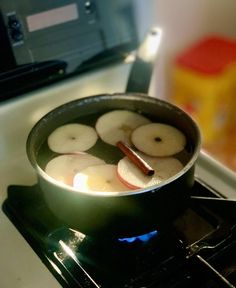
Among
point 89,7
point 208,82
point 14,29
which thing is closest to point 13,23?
point 14,29

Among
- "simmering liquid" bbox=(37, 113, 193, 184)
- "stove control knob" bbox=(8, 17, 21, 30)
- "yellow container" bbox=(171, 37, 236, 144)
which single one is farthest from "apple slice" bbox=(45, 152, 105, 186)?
"yellow container" bbox=(171, 37, 236, 144)

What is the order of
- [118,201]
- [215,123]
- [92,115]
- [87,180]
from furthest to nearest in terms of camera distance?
[215,123]
[92,115]
[87,180]
[118,201]

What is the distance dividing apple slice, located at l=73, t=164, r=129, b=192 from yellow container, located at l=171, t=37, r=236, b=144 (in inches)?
46.8

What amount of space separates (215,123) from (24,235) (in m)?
1.37

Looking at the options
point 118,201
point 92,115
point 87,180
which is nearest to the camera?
point 118,201

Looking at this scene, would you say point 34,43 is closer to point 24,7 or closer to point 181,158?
point 24,7

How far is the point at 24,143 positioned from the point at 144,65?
27 cm

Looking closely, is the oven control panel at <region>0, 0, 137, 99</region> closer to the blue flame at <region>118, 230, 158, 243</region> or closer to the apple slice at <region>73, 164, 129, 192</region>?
the apple slice at <region>73, 164, 129, 192</region>

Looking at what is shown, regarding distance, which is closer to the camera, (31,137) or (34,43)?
(31,137)

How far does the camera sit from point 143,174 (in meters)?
0.69

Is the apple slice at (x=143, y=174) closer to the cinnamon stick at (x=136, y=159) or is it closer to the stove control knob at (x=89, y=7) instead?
the cinnamon stick at (x=136, y=159)

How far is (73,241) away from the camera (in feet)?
2.34

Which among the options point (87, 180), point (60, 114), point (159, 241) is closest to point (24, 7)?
point (60, 114)

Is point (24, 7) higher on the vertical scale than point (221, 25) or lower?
higher
